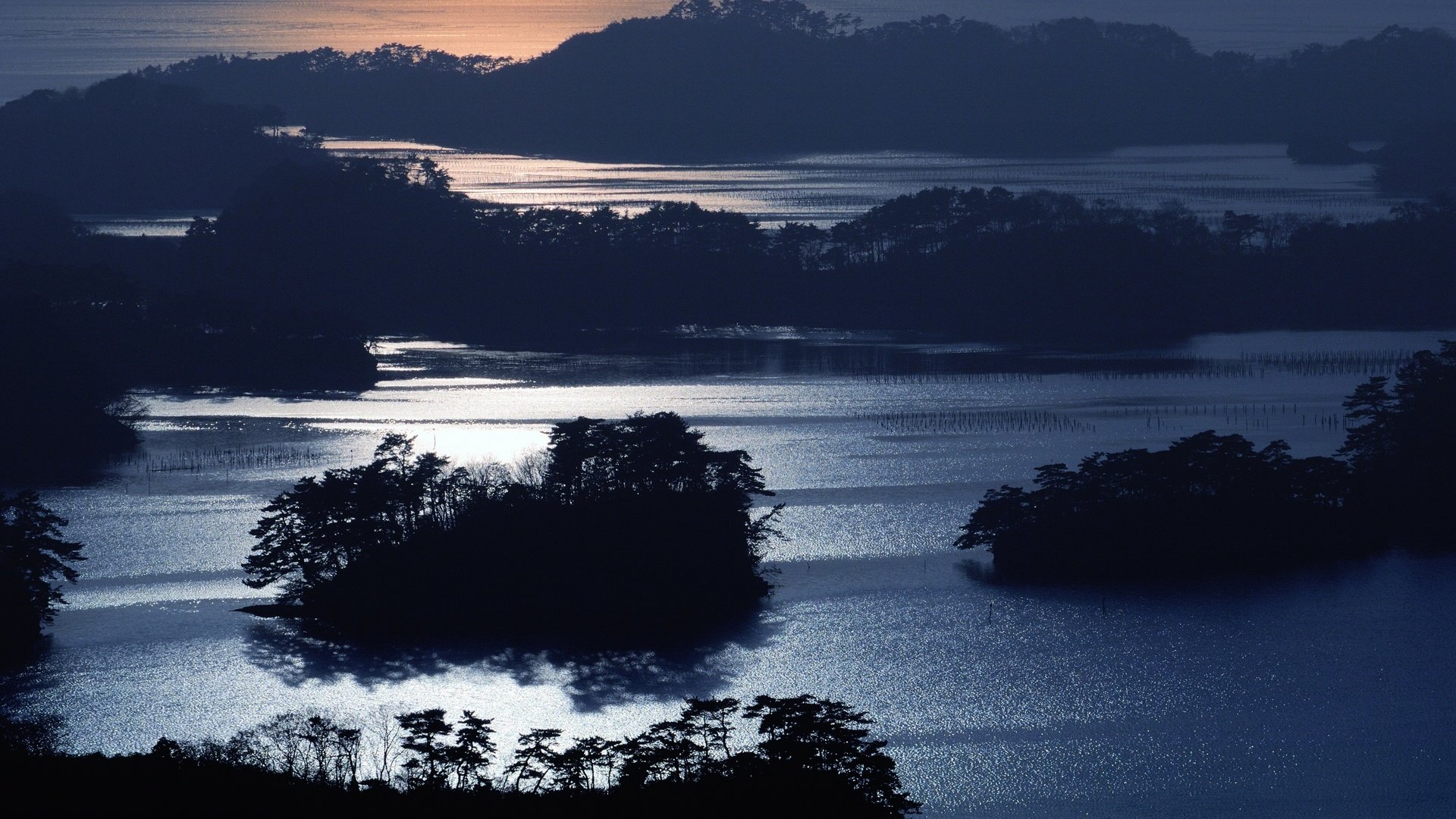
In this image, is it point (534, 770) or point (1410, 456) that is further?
point (1410, 456)

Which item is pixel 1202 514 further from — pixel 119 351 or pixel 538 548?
pixel 119 351

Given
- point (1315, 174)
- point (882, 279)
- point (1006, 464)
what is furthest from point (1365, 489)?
point (1315, 174)

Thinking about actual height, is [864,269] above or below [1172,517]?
above

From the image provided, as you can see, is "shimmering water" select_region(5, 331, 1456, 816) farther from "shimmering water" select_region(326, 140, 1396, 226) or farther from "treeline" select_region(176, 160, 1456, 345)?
"shimmering water" select_region(326, 140, 1396, 226)

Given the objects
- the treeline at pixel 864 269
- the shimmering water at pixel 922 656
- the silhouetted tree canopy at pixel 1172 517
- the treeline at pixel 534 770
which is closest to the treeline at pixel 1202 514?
the silhouetted tree canopy at pixel 1172 517

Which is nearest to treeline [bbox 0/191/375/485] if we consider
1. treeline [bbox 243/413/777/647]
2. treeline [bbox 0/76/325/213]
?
treeline [bbox 243/413/777/647]

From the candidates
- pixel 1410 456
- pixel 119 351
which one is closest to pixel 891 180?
pixel 119 351

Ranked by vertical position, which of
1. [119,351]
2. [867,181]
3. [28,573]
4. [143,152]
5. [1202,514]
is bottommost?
[28,573]
